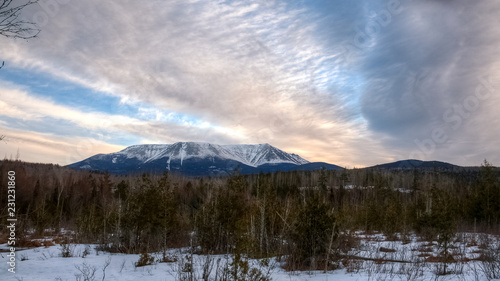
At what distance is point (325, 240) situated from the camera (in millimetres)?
12648

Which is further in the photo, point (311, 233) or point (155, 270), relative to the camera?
point (311, 233)

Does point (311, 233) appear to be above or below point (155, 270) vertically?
above

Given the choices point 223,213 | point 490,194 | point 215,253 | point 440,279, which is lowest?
point 215,253

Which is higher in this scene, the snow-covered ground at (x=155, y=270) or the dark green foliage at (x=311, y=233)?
the dark green foliage at (x=311, y=233)

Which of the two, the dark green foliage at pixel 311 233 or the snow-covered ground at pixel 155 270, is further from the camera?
the dark green foliage at pixel 311 233

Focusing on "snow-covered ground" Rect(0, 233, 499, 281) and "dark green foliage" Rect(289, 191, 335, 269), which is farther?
"dark green foliage" Rect(289, 191, 335, 269)

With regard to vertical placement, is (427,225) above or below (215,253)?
above

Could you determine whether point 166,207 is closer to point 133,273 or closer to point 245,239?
point 133,273

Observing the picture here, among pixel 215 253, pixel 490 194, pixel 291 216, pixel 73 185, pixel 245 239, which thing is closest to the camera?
pixel 245 239

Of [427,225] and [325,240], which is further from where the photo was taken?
[427,225]

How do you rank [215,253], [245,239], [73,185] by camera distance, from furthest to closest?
[73,185] → [215,253] → [245,239]

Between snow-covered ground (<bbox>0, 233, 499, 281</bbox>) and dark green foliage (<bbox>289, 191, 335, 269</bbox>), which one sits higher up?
dark green foliage (<bbox>289, 191, 335, 269</bbox>)

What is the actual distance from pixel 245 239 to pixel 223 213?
933 cm

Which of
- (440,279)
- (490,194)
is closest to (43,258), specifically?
(440,279)
